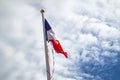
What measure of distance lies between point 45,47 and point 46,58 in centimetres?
141

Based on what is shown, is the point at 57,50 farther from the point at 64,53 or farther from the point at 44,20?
the point at 44,20

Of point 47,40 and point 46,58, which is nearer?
point 46,58

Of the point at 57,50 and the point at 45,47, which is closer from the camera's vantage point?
the point at 45,47

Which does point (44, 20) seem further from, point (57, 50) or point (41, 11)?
point (57, 50)

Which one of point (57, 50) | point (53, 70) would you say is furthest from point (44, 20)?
point (53, 70)

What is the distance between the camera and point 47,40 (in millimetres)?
35375

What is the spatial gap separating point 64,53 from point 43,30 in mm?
3787

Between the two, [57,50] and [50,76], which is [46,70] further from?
[57,50]

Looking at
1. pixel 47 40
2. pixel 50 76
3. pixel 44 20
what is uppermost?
pixel 44 20

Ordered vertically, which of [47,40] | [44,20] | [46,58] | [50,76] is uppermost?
[44,20]

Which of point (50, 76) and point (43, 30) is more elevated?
point (43, 30)

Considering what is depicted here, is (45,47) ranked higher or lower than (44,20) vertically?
lower

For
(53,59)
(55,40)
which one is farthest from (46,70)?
(55,40)

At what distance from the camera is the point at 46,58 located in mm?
32594
